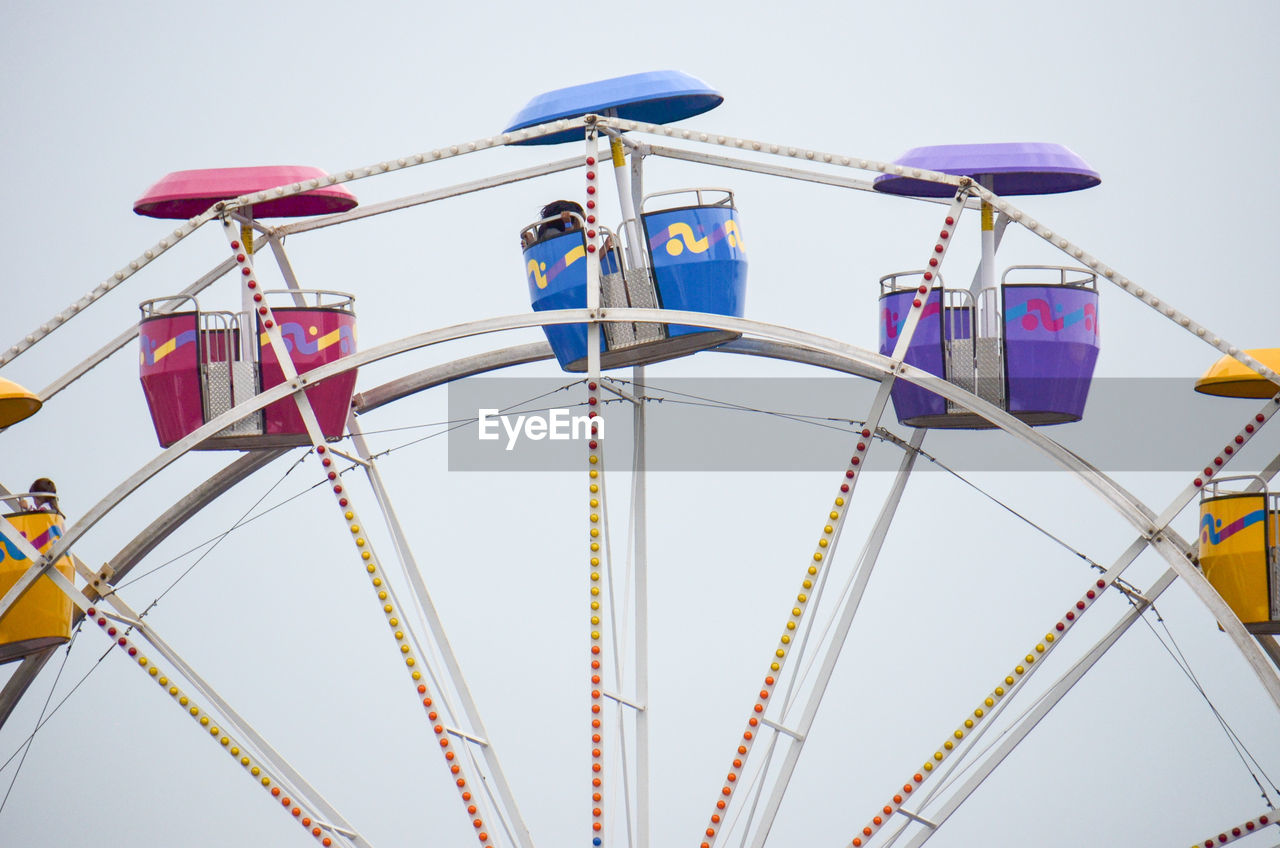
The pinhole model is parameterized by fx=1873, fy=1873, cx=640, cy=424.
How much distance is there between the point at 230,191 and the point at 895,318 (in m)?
5.62

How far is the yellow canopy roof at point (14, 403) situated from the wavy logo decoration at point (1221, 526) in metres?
10.1

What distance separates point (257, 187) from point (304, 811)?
16.8ft

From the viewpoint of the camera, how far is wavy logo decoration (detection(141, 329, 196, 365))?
15.3 m

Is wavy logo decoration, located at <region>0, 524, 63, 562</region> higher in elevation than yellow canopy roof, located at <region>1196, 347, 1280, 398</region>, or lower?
lower

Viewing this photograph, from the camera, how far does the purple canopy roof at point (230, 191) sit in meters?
15.4

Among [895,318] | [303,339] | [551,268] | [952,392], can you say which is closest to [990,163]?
[895,318]

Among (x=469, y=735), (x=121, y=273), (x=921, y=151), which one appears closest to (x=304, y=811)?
(x=469, y=735)

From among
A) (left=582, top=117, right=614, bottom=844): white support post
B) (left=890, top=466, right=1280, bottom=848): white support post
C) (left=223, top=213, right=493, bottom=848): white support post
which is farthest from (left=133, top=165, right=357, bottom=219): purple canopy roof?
(left=890, top=466, right=1280, bottom=848): white support post

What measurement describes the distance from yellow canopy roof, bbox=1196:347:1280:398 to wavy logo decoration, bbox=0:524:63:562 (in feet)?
33.5

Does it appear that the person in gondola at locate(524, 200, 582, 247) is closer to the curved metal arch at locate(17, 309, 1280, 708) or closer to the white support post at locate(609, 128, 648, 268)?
the white support post at locate(609, 128, 648, 268)

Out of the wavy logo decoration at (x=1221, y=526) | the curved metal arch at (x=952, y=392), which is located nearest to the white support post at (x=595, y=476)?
the curved metal arch at (x=952, y=392)

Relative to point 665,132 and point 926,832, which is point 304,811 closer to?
point 926,832

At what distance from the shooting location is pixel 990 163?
15211mm

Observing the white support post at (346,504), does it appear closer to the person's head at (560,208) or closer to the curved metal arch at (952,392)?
the curved metal arch at (952,392)
